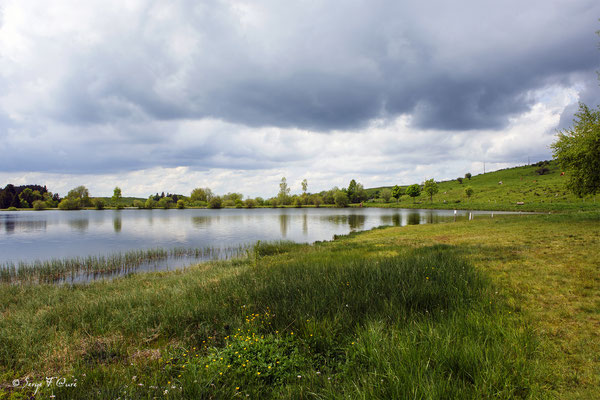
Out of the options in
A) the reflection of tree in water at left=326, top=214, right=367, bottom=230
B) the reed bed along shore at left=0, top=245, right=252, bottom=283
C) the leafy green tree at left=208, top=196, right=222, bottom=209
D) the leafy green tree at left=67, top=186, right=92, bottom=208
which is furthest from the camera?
the leafy green tree at left=208, top=196, right=222, bottom=209

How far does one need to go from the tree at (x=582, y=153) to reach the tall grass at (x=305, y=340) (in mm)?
19577

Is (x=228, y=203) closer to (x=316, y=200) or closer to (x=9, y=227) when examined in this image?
(x=316, y=200)

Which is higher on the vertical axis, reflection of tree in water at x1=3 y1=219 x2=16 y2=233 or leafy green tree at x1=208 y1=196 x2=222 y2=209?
leafy green tree at x1=208 y1=196 x2=222 y2=209

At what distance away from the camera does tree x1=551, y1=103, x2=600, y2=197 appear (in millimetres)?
18578

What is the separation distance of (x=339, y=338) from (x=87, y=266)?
21365mm

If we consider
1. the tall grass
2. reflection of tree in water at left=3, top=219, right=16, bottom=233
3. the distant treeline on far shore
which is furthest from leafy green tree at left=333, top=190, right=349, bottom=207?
the tall grass

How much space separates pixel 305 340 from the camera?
4.67 meters

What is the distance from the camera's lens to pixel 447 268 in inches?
310

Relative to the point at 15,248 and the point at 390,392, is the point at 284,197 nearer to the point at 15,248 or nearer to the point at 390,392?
the point at 15,248

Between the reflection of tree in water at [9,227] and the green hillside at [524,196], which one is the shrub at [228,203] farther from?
the green hillside at [524,196]

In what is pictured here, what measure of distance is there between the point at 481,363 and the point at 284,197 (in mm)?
160444

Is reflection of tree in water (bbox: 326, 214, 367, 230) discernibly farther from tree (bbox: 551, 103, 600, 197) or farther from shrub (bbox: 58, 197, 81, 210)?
shrub (bbox: 58, 197, 81, 210)

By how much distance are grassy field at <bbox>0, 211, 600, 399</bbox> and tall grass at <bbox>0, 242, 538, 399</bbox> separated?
3 cm

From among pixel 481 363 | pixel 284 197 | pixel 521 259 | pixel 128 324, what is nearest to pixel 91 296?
pixel 128 324
